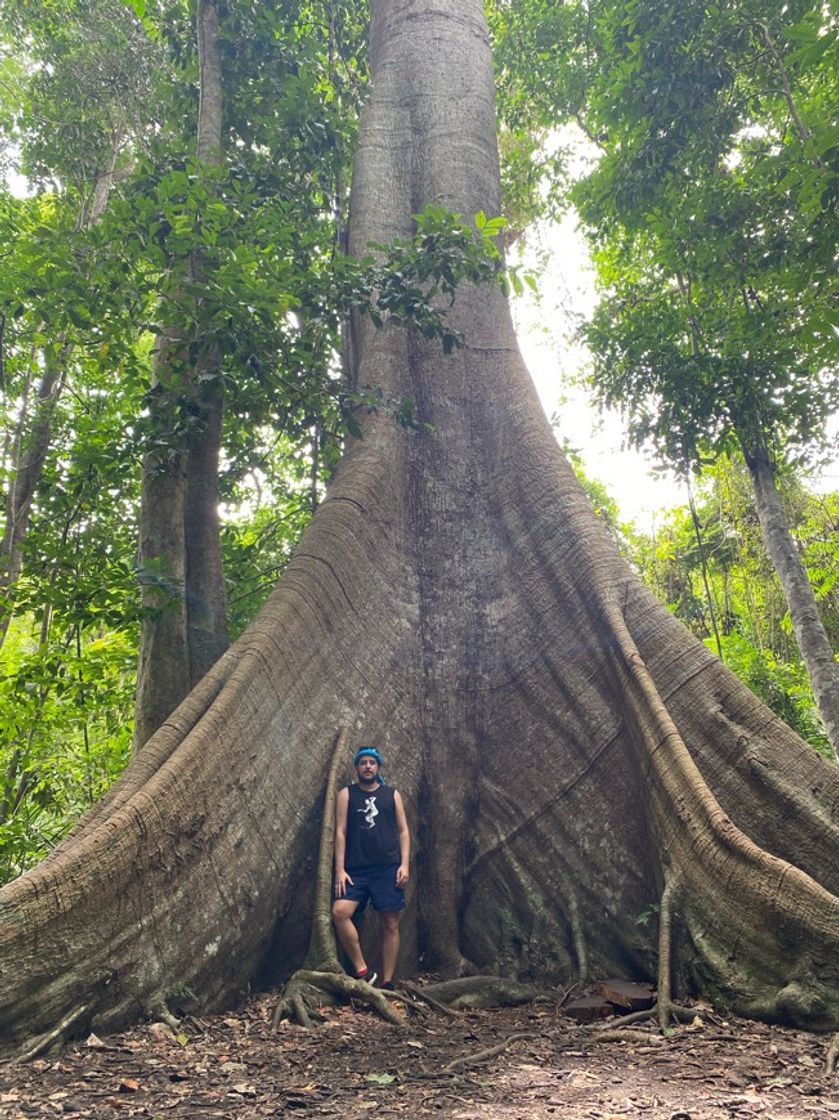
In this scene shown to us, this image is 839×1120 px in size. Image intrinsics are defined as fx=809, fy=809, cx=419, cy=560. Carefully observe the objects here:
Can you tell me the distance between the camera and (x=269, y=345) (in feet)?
15.5

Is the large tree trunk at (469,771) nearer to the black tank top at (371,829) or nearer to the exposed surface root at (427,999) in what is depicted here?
the black tank top at (371,829)

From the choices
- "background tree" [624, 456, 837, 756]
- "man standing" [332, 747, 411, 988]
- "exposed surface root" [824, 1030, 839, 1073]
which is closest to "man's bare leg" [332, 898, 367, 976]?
"man standing" [332, 747, 411, 988]

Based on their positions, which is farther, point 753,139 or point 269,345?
point 753,139

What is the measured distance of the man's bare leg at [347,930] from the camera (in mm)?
3943

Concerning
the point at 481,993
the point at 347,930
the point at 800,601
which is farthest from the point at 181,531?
the point at 800,601

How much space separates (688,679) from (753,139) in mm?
6299

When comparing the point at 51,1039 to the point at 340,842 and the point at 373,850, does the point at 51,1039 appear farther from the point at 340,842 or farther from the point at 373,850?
the point at 373,850

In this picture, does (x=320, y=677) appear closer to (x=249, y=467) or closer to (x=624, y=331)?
(x=249, y=467)

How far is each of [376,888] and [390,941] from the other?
0.27 meters

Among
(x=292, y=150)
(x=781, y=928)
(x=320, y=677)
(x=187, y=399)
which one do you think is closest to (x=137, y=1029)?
(x=320, y=677)

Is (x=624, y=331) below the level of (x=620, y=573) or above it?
above

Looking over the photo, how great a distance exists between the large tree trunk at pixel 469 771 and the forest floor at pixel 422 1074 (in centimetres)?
26

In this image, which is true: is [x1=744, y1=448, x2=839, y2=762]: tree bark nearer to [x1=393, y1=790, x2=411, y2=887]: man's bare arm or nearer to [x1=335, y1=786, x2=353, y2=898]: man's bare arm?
[x1=393, y1=790, x2=411, y2=887]: man's bare arm

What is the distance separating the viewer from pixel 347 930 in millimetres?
3963
